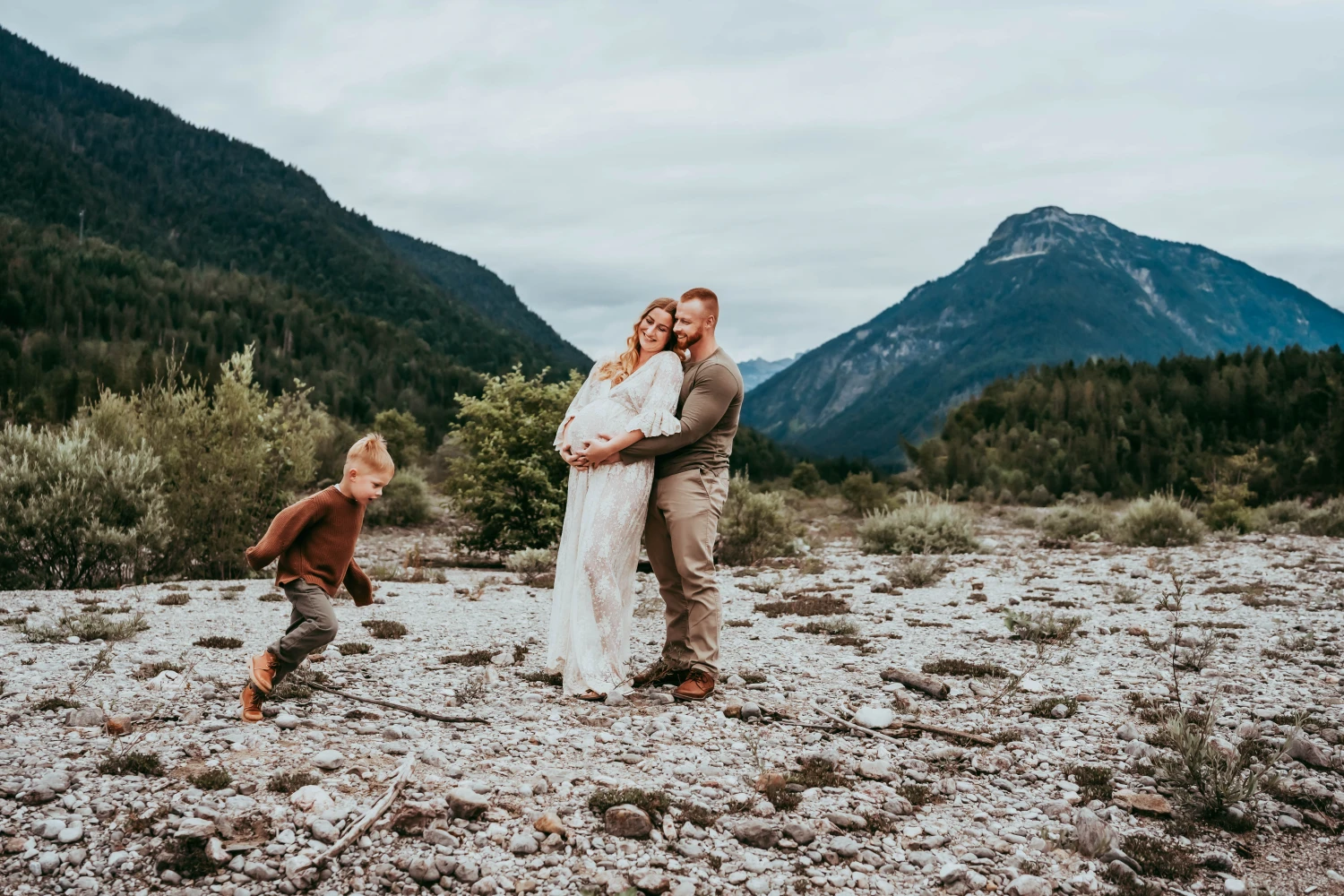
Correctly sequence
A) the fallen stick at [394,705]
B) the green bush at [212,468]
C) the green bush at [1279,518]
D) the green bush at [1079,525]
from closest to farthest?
the fallen stick at [394,705] → the green bush at [212,468] → the green bush at [1079,525] → the green bush at [1279,518]

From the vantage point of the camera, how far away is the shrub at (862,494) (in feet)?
93.6

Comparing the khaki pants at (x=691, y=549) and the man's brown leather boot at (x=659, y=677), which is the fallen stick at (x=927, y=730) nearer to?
the khaki pants at (x=691, y=549)

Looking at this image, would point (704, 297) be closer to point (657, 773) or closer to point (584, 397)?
point (584, 397)

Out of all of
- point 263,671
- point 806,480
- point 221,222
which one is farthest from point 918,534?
point 221,222

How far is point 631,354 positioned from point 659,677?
2.22 meters

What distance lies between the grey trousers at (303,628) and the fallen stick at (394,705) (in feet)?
1.86

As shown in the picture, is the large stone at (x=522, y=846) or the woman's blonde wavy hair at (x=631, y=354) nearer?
the large stone at (x=522, y=846)

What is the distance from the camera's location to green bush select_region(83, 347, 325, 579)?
1158 centimetres

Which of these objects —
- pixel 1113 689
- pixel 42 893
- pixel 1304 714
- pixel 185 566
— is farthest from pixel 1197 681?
pixel 185 566

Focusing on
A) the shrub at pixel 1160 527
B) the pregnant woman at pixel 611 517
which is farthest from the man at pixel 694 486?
the shrub at pixel 1160 527

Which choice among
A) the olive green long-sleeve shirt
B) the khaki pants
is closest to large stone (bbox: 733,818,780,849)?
the khaki pants

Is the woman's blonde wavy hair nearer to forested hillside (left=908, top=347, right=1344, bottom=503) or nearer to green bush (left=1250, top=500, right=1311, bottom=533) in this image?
green bush (left=1250, top=500, right=1311, bottom=533)

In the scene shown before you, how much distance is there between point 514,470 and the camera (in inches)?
578

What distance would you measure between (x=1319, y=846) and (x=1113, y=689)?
7.81 ft
